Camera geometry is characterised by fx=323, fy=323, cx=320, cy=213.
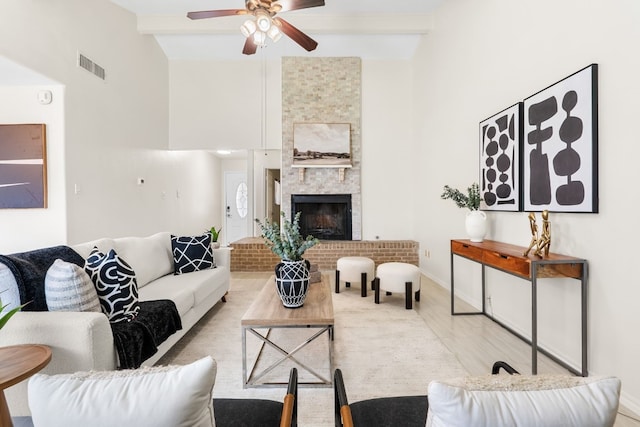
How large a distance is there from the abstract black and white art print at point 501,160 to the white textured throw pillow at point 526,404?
94.1 inches

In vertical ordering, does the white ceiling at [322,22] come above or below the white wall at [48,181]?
above

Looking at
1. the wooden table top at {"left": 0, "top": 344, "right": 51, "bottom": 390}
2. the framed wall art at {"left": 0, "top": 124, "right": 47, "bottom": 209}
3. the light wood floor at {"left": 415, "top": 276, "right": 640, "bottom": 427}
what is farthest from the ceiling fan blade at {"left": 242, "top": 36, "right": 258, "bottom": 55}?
the light wood floor at {"left": 415, "top": 276, "right": 640, "bottom": 427}

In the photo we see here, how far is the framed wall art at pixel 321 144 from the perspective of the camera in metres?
5.83

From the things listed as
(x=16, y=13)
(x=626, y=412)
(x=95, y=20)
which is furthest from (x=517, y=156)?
(x=95, y=20)

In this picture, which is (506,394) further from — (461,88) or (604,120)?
(461,88)

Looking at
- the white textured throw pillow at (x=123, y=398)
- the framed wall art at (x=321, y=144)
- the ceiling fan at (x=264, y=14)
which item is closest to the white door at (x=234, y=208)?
the framed wall art at (x=321, y=144)

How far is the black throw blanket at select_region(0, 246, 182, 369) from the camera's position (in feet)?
5.74

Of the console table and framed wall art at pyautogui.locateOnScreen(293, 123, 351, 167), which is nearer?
the console table

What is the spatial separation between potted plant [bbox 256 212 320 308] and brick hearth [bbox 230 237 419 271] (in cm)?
325

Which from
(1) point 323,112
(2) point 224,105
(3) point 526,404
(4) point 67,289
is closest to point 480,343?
(3) point 526,404

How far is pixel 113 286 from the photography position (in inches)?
79.0

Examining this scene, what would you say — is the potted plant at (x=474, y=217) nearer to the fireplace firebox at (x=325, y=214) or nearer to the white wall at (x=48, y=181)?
the fireplace firebox at (x=325, y=214)

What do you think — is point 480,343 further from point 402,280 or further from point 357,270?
point 357,270

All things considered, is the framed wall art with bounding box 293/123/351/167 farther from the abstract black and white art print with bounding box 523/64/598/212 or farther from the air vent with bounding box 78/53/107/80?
the abstract black and white art print with bounding box 523/64/598/212
